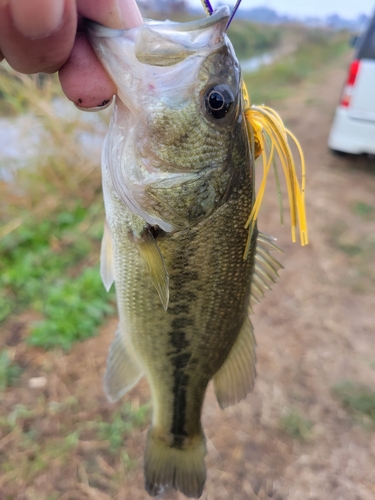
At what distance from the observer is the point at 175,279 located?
1246mm

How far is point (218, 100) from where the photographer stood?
41.9 inches

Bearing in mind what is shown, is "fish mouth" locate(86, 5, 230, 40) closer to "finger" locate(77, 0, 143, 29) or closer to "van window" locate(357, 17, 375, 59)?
"finger" locate(77, 0, 143, 29)

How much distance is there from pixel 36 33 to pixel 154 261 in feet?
2.10

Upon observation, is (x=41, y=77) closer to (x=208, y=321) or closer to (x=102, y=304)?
(x=102, y=304)

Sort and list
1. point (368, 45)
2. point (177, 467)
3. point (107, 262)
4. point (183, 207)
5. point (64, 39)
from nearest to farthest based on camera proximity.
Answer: point (64, 39) < point (183, 207) < point (107, 262) < point (177, 467) < point (368, 45)

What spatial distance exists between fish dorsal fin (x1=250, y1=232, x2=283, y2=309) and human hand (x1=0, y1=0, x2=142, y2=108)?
0.71 metres

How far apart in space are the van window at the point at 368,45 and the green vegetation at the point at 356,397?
4.26 metres

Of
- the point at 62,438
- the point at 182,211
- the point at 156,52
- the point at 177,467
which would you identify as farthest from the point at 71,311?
the point at 156,52

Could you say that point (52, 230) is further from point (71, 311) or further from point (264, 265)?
point (264, 265)

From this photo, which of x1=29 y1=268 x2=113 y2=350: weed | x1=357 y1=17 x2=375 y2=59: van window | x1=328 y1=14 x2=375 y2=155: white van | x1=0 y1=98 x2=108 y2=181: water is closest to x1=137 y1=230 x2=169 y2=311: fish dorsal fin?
x1=29 y1=268 x2=113 y2=350: weed

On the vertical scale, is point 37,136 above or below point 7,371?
above

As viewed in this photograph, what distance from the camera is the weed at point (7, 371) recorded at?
99.4 inches

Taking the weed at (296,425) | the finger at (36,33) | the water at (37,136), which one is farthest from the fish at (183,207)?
the water at (37,136)

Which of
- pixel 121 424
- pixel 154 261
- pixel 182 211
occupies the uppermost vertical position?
pixel 182 211
